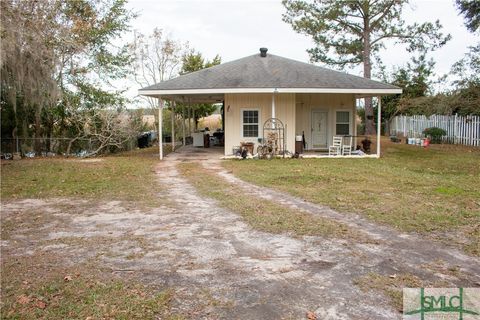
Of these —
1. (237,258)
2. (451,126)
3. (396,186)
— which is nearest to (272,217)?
(237,258)

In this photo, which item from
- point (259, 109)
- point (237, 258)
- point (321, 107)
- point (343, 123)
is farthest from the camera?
point (343, 123)

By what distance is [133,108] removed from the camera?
22984 mm

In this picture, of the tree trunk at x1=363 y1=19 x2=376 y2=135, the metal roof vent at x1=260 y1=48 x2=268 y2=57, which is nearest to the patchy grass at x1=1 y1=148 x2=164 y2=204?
the metal roof vent at x1=260 y1=48 x2=268 y2=57

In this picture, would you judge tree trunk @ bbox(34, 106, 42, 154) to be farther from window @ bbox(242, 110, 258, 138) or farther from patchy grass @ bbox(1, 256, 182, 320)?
patchy grass @ bbox(1, 256, 182, 320)

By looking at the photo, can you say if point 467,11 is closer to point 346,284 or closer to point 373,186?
point 373,186

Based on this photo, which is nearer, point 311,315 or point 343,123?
point 311,315

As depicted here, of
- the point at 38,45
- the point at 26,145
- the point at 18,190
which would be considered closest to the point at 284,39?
the point at 26,145

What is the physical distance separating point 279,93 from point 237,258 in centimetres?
1257

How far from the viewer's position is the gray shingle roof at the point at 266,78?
16.1m

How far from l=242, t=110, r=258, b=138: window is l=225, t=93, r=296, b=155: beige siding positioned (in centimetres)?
17

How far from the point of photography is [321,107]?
19.0m

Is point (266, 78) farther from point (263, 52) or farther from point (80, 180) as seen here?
point (80, 180)

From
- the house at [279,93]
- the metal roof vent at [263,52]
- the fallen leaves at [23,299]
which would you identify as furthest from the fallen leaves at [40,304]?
the metal roof vent at [263,52]

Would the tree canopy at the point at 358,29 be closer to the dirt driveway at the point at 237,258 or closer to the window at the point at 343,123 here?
the window at the point at 343,123
